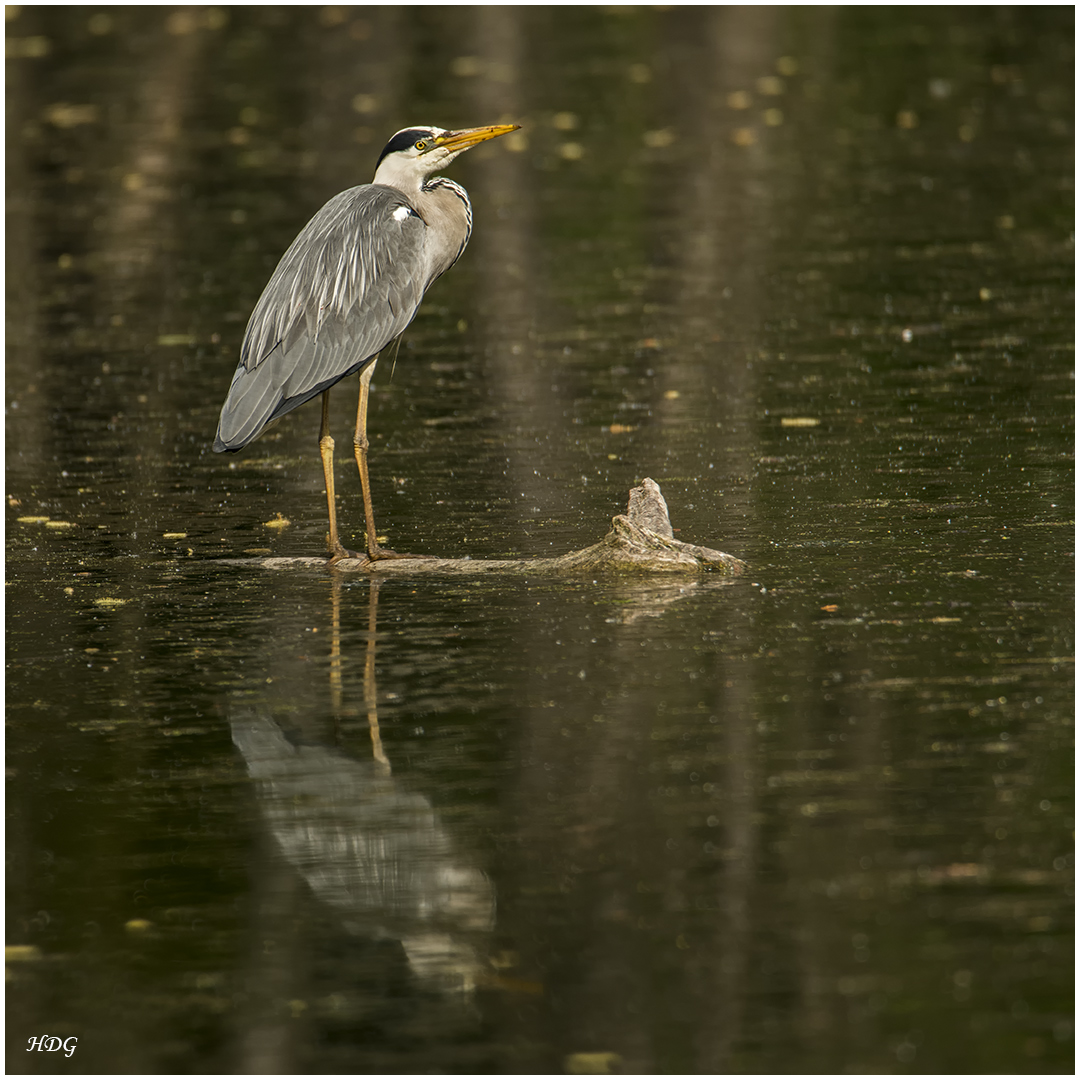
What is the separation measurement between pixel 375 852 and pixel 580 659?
1.86 m

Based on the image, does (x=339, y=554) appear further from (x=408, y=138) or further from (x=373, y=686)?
(x=408, y=138)

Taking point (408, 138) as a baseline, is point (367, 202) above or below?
below

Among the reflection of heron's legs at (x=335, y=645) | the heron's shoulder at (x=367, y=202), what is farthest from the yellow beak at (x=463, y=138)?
the reflection of heron's legs at (x=335, y=645)

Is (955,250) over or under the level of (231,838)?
over

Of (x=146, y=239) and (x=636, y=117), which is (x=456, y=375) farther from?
(x=636, y=117)

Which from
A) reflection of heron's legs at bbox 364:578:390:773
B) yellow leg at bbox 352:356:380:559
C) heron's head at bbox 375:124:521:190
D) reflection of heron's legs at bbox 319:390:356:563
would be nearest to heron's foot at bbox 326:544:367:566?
reflection of heron's legs at bbox 319:390:356:563

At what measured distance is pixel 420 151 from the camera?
33.1 ft

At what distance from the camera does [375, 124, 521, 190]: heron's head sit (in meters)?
10.0

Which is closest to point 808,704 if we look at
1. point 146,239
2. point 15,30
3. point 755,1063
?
point 755,1063

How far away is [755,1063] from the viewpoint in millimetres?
4770

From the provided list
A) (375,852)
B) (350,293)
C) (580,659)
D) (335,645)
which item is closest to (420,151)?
(350,293)

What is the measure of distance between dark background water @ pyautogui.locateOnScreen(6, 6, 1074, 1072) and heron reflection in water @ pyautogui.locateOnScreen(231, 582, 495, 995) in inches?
0.8

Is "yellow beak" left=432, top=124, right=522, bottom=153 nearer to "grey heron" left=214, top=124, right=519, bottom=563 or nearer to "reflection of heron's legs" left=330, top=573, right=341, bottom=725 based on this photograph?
"grey heron" left=214, top=124, right=519, bottom=563

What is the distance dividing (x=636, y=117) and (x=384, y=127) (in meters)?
3.39
